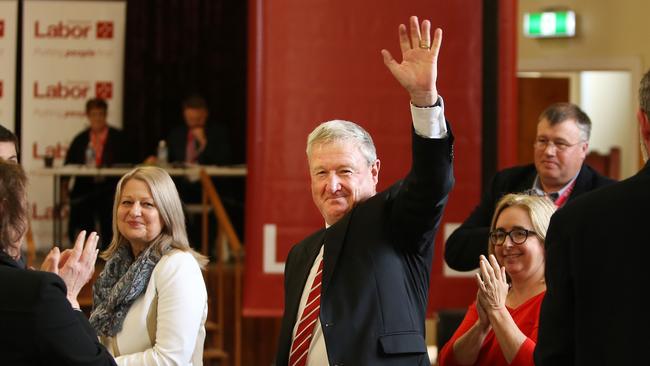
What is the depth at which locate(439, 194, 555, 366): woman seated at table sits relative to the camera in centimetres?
299

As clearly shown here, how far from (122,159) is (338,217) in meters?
7.22

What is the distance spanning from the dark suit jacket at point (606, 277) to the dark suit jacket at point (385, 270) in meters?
0.50

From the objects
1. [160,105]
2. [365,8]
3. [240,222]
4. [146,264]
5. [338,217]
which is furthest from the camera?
[160,105]

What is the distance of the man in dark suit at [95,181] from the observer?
32.2ft

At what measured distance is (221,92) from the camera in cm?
1209

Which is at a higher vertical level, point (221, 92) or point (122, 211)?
point (221, 92)

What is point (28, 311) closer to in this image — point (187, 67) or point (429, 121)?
point (429, 121)

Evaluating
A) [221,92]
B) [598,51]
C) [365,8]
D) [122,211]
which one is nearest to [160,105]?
[221,92]

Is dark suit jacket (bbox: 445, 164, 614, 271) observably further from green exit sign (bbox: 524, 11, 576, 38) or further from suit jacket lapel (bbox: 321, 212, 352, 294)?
green exit sign (bbox: 524, 11, 576, 38)

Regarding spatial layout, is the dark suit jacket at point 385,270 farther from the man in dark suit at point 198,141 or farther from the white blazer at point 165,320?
the man in dark suit at point 198,141

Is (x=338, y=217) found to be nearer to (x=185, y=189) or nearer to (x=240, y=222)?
(x=185, y=189)

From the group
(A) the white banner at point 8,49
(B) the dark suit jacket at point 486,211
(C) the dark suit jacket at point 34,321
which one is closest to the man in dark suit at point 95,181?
(A) the white banner at point 8,49

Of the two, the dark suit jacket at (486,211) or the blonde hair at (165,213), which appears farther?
the dark suit jacket at (486,211)

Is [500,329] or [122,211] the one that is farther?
[122,211]
